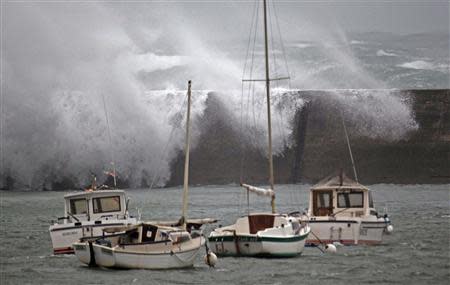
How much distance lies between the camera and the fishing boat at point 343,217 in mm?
56438

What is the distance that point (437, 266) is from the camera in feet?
160

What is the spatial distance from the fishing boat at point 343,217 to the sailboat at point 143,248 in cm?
815

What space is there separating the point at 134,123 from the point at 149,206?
3337 centimetres

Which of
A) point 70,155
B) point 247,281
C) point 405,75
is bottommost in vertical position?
point 247,281

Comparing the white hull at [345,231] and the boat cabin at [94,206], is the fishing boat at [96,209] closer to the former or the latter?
the boat cabin at [94,206]

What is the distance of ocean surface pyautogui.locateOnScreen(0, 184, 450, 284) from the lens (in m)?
45.8

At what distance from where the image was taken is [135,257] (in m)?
47.3

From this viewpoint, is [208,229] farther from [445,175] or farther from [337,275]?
[445,175]

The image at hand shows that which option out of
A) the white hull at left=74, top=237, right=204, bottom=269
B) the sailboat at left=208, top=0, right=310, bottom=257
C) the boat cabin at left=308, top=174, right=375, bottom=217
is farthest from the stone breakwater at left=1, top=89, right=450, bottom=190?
the white hull at left=74, top=237, right=204, bottom=269

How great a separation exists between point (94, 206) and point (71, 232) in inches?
108

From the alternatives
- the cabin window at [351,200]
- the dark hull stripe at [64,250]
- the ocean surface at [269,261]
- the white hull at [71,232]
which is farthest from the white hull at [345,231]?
the dark hull stripe at [64,250]

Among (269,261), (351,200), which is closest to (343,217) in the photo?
(351,200)

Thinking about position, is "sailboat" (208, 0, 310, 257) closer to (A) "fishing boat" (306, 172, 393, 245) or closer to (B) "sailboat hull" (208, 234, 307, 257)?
(B) "sailboat hull" (208, 234, 307, 257)

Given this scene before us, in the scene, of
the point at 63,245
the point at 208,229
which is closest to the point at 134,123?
the point at 208,229
